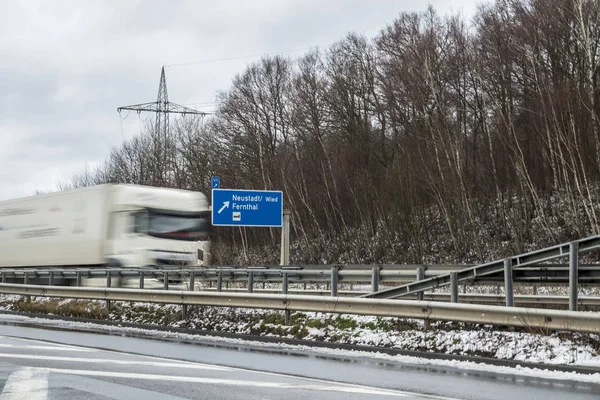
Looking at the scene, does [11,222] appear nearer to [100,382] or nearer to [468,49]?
[100,382]

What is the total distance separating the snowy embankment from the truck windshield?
638 centimetres

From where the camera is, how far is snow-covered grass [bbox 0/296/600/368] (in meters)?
11.5

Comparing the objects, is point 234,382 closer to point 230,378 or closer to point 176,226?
point 230,378

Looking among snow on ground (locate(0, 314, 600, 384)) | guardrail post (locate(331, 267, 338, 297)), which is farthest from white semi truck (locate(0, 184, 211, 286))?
guardrail post (locate(331, 267, 338, 297))

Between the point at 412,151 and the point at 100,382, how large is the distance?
44.7 meters

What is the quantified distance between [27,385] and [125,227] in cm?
1936

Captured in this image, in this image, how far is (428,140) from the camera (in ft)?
158

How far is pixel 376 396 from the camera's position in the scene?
8352 mm

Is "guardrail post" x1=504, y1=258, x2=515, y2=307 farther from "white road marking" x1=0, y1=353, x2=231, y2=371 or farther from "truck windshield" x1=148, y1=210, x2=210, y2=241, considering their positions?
"truck windshield" x1=148, y1=210, x2=210, y2=241

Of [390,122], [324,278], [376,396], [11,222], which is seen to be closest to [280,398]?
[376,396]

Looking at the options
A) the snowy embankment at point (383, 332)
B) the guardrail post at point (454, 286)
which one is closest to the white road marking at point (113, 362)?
the snowy embankment at point (383, 332)

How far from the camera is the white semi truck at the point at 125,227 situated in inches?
1098

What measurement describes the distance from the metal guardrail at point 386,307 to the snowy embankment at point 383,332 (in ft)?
0.94

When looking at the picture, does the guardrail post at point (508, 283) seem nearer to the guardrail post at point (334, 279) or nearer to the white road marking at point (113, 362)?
the guardrail post at point (334, 279)
